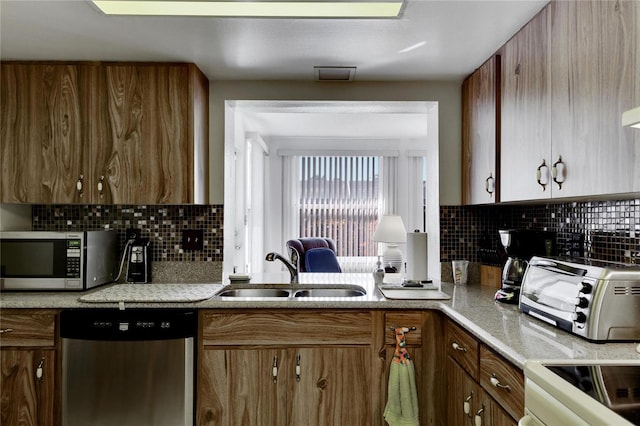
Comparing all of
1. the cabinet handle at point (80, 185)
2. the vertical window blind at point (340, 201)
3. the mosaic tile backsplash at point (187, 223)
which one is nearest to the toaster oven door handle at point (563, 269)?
the mosaic tile backsplash at point (187, 223)

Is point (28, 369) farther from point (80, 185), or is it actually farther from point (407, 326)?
point (407, 326)

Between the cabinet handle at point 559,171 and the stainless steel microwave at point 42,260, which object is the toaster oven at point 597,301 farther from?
the stainless steel microwave at point 42,260

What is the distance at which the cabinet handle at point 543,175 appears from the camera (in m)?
1.73

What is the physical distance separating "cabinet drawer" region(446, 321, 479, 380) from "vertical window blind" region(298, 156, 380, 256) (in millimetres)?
4039

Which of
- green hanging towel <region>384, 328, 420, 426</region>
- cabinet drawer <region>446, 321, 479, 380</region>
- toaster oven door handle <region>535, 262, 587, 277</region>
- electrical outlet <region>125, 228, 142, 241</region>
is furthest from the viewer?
electrical outlet <region>125, 228, 142, 241</region>

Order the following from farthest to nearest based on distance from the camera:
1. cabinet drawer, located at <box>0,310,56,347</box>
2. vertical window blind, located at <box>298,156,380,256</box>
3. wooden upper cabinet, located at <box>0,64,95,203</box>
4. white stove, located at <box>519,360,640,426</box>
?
1. vertical window blind, located at <box>298,156,380,256</box>
2. wooden upper cabinet, located at <box>0,64,95,203</box>
3. cabinet drawer, located at <box>0,310,56,347</box>
4. white stove, located at <box>519,360,640,426</box>

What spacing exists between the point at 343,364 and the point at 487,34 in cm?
174

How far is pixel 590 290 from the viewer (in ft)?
4.59

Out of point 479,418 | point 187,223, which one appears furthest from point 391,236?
point 479,418

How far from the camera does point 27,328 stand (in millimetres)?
2160

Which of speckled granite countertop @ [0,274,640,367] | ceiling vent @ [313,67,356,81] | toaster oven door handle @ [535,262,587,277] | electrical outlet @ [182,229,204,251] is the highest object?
ceiling vent @ [313,67,356,81]

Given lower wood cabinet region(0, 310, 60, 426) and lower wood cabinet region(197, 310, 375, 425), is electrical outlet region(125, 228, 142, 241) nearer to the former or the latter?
lower wood cabinet region(0, 310, 60, 426)

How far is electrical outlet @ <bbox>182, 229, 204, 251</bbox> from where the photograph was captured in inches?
109

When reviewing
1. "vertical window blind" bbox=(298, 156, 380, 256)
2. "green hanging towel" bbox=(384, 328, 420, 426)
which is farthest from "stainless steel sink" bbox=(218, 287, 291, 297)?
"vertical window blind" bbox=(298, 156, 380, 256)
